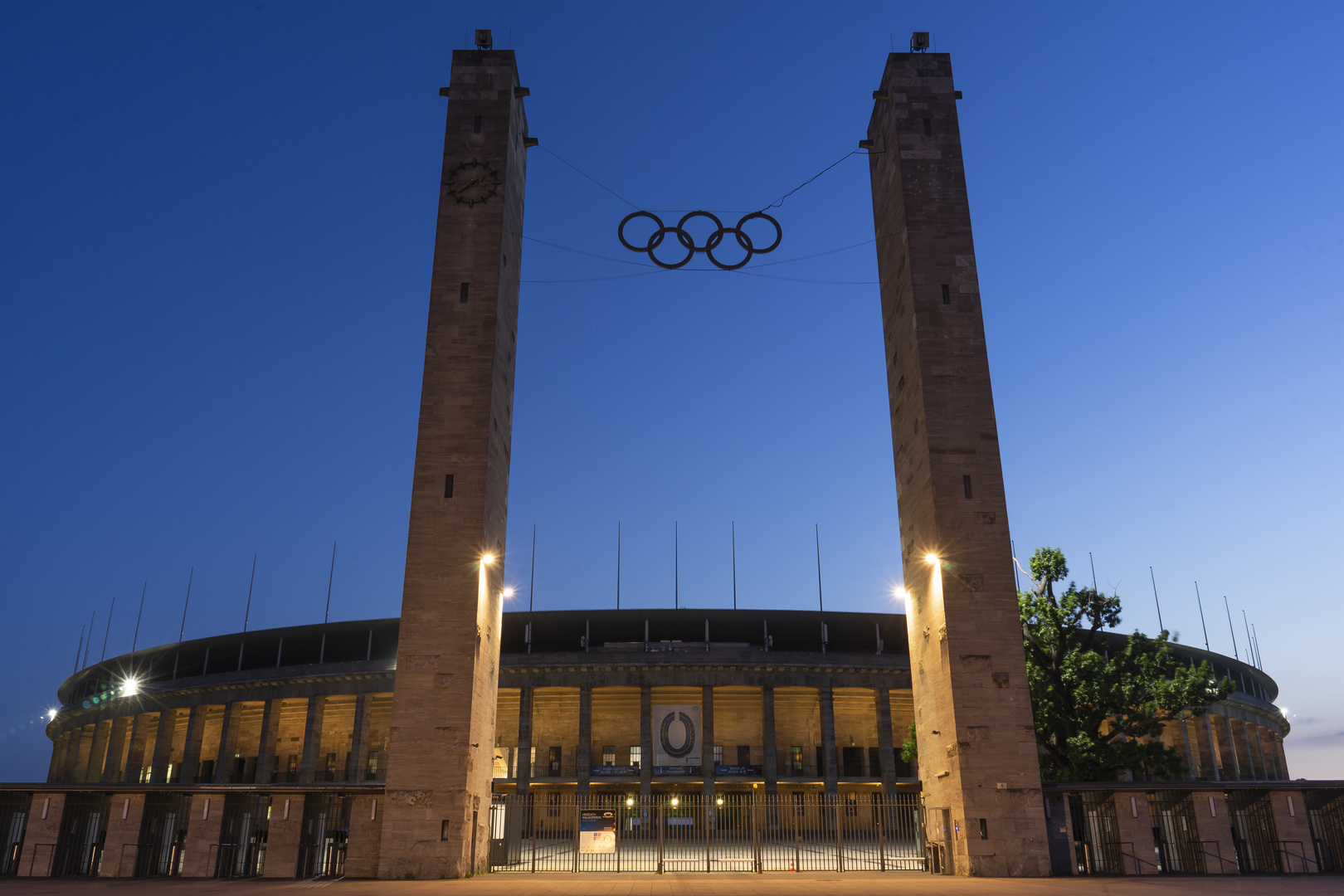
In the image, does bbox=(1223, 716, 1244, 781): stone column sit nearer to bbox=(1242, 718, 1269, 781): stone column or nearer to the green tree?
bbox=(1242, 718, 1269, 781): stone column

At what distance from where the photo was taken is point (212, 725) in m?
73.1

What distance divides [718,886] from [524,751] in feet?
124

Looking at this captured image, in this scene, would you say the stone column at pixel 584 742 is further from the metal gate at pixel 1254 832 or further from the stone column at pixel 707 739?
the metal gate at pixel 1254 832

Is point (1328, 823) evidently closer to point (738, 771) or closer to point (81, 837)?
point (738, 771)

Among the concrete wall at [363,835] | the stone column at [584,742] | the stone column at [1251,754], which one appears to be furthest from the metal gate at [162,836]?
the stone column at [1251,754]

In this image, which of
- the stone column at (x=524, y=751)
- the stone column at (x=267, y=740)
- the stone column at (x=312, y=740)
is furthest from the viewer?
the stone column at (x=267, y=740)

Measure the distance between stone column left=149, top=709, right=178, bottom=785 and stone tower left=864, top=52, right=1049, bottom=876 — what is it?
198 ft

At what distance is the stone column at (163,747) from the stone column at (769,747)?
4398cm

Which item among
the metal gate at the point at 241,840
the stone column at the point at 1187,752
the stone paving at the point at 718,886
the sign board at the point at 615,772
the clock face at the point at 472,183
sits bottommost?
the stone paving at the point at 718,886

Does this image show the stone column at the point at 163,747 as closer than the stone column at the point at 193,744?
No

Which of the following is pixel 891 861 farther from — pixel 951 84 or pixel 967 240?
pixel 951 84

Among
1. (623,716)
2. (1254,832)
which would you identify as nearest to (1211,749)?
(623,716)

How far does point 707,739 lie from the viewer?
59.8 m

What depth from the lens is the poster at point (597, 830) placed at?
97.1 feet
